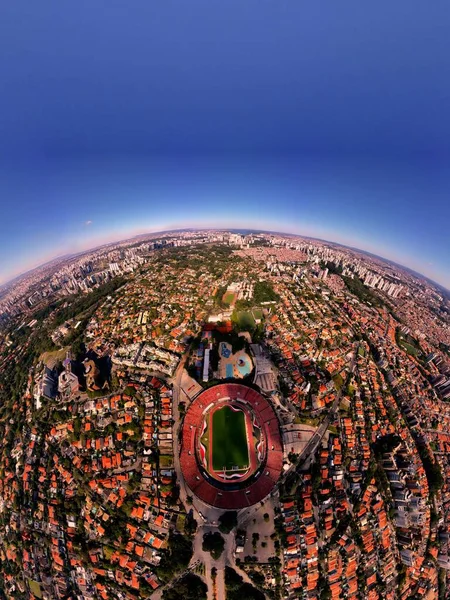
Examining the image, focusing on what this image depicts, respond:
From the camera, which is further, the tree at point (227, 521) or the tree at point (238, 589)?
the tree at point (227, 521)

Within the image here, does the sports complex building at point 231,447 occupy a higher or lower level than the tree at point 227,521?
higher

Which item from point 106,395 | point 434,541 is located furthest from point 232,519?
point 434,541

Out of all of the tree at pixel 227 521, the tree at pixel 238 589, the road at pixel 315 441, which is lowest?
the tree at pixel 238 589

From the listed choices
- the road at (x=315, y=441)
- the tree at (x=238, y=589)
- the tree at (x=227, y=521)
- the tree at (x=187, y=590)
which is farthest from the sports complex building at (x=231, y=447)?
the tree at (x=187, y=590)

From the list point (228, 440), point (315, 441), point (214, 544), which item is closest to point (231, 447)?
point (228, 440)

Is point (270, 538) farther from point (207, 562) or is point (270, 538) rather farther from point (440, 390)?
point (440, 390)

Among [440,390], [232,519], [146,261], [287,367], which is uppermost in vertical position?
[146,261]

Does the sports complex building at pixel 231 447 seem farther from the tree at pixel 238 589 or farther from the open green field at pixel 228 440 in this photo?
the tree at pixel 238 589
